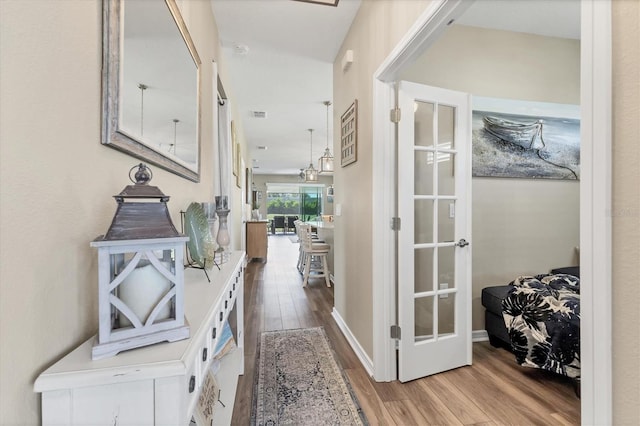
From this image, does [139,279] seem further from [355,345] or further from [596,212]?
[355,345]

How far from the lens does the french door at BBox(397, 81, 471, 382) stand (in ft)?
6.59

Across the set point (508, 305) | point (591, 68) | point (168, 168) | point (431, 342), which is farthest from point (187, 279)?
point (508, 305)

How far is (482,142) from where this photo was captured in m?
2.71

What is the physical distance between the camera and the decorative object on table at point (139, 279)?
63 centimetres

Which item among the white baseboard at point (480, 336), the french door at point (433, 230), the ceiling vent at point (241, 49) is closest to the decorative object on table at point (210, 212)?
the french door at point (433, 230)

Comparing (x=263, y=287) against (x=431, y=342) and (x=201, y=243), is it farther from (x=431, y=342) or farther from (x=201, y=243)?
(x=201, y=243)

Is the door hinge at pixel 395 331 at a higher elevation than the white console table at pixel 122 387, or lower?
lower

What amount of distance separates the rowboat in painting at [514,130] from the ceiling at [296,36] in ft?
2.77

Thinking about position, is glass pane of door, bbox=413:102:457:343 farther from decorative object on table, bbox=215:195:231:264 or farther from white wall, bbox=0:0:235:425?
white wall, bbox=0:0:235:425

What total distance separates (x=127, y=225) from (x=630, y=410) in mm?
1230

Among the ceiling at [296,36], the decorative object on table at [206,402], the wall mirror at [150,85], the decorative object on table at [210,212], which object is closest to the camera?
the wall mirror at [150,85]

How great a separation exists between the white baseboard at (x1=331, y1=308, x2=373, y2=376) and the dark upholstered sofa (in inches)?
48.6

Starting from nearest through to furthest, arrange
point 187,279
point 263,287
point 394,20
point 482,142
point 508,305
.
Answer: point 187,279 < point 394,20 < point 508,305 < point 482,142 < point 263,287

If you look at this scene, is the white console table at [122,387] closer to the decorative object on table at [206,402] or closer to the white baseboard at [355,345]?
the decorative object on table at [206,402]
